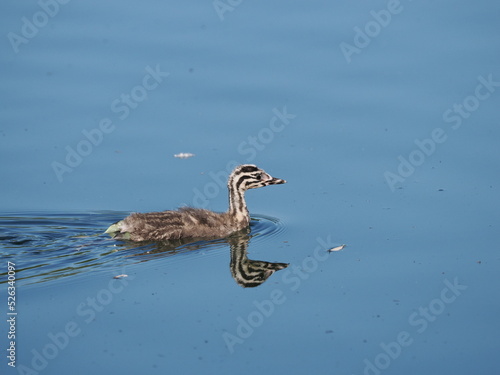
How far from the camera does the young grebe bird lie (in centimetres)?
1186

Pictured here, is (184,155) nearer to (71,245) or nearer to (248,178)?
(248,178)

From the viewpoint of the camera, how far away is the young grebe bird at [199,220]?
467 inches

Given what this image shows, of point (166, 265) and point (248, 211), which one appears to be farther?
point (248, 211)

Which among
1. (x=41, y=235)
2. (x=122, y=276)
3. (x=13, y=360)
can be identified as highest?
(x=41, y=235)

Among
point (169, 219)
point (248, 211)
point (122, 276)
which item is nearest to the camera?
point (122, 276)

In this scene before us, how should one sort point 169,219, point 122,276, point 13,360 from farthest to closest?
1. point 169,219
2. point 122,276
3. point 13,360

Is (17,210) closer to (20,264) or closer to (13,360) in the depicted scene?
(20,264)

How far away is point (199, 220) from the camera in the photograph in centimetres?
1225

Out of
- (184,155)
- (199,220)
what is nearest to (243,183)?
(199,220)

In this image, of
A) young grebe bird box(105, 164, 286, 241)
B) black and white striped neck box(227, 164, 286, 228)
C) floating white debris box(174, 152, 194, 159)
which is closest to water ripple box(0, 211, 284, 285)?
young grebe bird box(105, 164, 286, 241)

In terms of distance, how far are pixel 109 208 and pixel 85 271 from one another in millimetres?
1870

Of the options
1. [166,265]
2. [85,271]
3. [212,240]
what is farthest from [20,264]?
[212,240]

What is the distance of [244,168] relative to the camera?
501 inches

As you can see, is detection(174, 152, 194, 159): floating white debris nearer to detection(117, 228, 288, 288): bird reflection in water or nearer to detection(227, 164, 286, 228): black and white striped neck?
detection(227, 164, 286, 228): black and white striped neck
